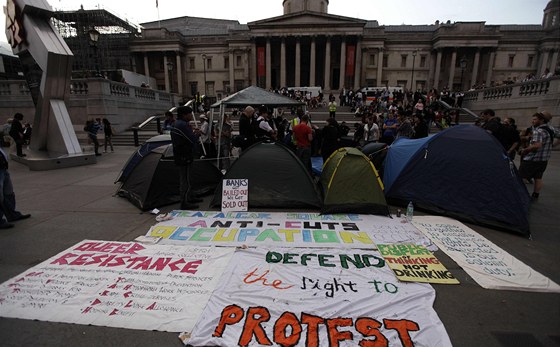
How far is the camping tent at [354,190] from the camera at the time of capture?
18.0ft

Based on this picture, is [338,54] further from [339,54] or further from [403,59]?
[403,59]

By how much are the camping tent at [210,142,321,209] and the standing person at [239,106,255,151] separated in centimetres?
224

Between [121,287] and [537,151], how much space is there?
325 inches

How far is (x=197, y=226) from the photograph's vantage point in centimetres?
495

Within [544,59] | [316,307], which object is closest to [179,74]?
[316,307]

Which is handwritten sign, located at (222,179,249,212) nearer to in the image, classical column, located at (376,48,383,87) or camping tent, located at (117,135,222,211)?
camping tent, located at (117,135,222,211)

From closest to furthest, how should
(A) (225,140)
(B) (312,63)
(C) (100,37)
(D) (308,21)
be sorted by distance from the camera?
(A) (225,140) → (C) (100,37) → (D) (308,21) → (B) (312,63)

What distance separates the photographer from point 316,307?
2.86 metres

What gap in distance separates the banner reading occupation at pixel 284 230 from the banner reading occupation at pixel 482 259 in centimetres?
31

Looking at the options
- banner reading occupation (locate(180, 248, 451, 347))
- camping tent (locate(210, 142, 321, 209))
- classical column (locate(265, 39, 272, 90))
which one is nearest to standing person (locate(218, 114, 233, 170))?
camping tent (locate(210, 142, 321, 209))

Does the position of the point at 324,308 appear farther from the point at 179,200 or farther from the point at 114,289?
the point at 179,200

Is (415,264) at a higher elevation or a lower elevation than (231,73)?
lower

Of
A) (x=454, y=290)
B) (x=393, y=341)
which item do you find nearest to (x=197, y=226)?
(x=393, y=341)

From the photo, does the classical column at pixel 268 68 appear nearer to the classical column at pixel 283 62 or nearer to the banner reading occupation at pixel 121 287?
the classical column at pixel 283 62
